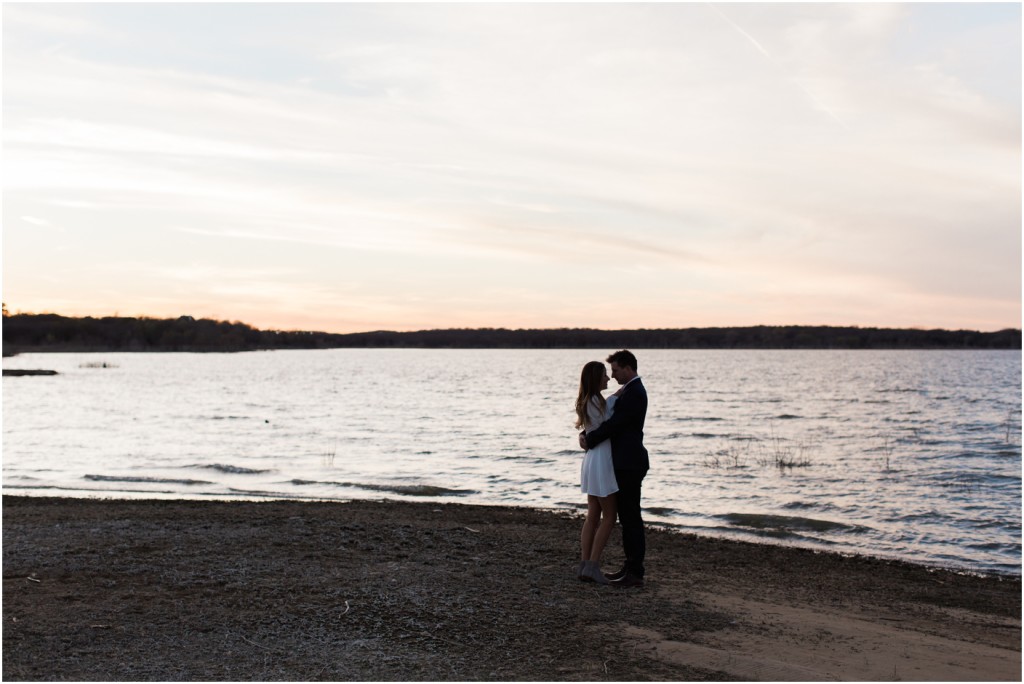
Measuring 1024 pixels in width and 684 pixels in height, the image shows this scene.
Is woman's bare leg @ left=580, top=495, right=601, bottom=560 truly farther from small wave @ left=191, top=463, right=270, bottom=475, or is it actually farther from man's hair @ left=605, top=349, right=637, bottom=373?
small wave @ left=191, top=463, right=270, bottom=475

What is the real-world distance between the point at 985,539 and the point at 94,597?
1495cm

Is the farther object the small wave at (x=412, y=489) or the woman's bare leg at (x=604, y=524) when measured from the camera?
→ the small wave at (x=412, y=489)

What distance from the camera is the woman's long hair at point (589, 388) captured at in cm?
877

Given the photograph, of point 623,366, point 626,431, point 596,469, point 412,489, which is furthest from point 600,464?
point 412,489

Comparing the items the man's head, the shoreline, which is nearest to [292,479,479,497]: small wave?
the shoreline

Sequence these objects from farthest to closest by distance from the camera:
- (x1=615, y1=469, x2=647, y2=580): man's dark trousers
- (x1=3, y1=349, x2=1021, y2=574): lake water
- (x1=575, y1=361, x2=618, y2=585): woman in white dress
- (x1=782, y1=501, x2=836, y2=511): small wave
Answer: (x1=782, y1=501, x2=836, y2=511): small wave
(x1=3, y1=349, x2=1021, y2=574): lake water
(x1=615, y1=469, x2=647, y2=580): man's dark trousers
(x1=575, y1=361, x2=618, y2=585): woman in white dress

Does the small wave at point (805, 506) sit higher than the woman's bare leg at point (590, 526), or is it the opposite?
the woman's bare leg at point (590, 526)

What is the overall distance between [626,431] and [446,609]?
250cm

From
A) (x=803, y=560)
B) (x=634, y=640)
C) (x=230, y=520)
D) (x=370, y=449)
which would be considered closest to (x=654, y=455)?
(x=370, y=449)

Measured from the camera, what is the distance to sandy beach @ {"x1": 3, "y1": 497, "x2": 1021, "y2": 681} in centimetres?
661

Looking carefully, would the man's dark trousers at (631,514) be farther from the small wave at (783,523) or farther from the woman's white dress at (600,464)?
the small wave at (783,523)

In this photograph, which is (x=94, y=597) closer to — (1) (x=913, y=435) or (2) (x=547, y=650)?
(2) (x=547, y=650)

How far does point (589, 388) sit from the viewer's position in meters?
8.84

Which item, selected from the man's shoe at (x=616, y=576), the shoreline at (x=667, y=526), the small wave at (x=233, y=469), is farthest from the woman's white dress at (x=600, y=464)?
the small wave at (x=233, y=469)
